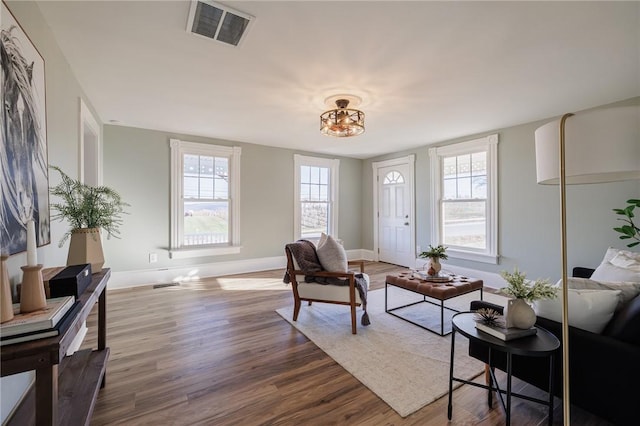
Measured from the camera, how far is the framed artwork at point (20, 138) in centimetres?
122

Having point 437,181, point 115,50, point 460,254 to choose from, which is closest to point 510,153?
point 437,181

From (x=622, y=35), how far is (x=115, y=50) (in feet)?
12.1

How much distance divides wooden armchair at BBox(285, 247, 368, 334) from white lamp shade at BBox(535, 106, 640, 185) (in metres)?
1.95

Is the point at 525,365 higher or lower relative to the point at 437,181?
lower

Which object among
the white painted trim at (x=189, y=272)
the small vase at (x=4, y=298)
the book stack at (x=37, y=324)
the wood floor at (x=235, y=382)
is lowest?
the wood floor at (x=235, y=382)

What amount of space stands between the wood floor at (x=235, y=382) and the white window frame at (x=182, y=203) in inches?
57.5

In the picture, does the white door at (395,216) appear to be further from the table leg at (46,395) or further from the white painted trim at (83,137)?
Result: the table leg at (46,395)

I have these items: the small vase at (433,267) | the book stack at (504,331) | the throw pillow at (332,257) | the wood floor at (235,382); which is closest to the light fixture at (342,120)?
the throw pillow at (332,257)

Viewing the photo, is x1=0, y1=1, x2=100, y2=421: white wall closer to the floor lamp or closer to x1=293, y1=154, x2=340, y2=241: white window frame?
the floor lamp

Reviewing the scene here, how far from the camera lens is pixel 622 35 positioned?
1.95 m

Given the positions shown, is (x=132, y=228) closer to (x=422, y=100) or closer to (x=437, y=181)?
(x=422, y=100)

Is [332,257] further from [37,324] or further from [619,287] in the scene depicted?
[37,324]

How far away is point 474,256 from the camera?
15.0ft

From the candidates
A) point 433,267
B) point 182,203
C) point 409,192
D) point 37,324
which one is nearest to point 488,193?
point 409,192
